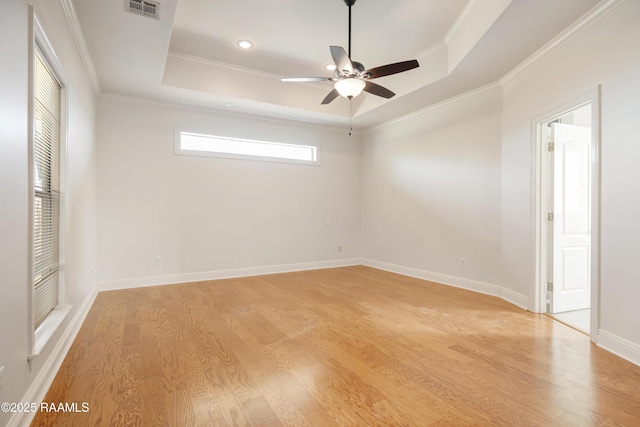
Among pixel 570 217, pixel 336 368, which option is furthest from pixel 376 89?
pixel 336 368

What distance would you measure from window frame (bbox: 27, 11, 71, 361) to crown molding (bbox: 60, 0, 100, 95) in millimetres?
474

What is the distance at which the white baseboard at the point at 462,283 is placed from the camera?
3785mm

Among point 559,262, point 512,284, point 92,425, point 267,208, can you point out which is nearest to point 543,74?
point 559,262

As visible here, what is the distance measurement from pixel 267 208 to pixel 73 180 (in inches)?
119

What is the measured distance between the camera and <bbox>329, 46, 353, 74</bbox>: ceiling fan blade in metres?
2.65

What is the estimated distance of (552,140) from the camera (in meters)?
3.43

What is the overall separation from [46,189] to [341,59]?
2.52 metres

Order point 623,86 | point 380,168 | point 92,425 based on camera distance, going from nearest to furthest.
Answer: point 92,425, point 623,86, point 380,168

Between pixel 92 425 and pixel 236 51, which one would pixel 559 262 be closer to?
pixel 92 425

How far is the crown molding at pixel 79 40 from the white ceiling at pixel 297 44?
6 centimetres

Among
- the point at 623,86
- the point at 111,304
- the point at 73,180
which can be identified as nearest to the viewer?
the point at 623,86

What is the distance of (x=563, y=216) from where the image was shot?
351 cm

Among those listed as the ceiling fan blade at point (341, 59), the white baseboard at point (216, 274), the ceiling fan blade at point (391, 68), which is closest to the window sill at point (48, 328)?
the white baseboard at point (216, 274)

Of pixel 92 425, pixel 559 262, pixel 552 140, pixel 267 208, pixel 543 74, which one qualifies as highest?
pixel 543 74
